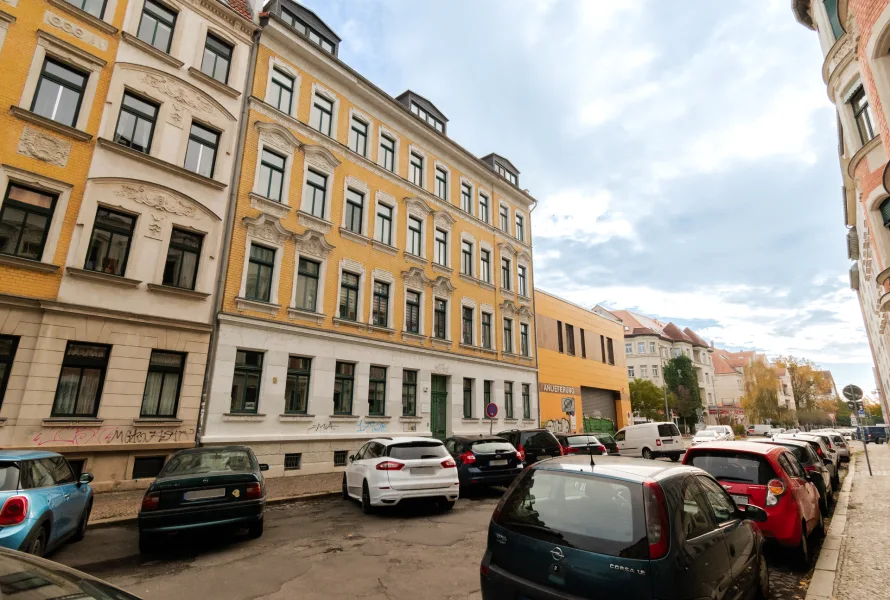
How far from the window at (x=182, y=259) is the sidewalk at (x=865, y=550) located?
15.5 meters

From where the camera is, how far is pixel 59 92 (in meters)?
12.2

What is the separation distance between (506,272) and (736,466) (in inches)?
817

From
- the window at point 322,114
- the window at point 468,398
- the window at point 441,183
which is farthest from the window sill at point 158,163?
the window at point 468,398

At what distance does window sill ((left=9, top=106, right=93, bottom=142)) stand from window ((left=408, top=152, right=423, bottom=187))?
12709mm

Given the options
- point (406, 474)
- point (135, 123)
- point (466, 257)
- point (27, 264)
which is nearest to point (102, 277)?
point (27, 264)

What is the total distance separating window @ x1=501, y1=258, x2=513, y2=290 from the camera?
87.0 ft

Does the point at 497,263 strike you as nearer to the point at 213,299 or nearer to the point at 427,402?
the point at 427,402

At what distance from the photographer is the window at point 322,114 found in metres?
18.1

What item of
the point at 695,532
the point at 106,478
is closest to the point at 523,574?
the point at 695,532

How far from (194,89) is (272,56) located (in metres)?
3.82

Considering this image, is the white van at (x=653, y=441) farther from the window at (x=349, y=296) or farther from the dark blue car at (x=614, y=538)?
the dark blue car at (x=614, y=538)

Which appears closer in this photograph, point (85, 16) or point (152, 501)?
point (152, 501)

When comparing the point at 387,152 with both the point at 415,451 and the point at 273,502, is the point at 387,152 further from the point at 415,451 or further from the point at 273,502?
the point at 273,502

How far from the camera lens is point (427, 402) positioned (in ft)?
63.9
